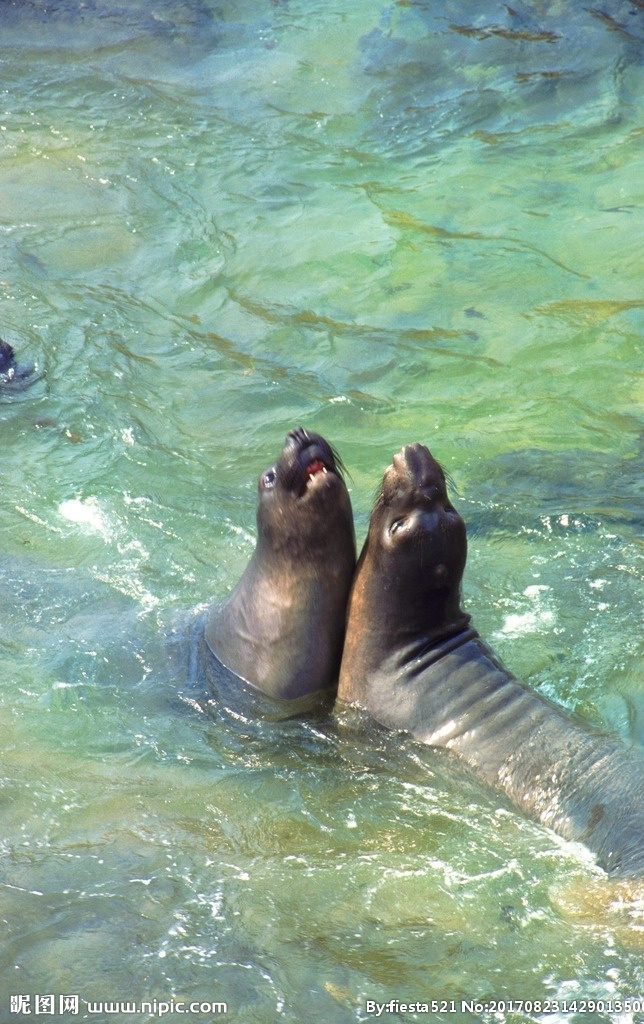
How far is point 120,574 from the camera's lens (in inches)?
256

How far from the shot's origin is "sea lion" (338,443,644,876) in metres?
4.76

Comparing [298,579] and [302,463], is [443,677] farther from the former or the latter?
[302,463]

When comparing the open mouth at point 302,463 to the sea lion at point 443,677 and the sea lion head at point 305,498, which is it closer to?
the sea lion head at point 305,498

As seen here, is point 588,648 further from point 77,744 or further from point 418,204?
point 418,204

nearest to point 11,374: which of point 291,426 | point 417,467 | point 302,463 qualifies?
point 291,426

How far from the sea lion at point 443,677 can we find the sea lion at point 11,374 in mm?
3611

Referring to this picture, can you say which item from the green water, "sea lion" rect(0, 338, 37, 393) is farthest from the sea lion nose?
"sea lion" rect(0, 338, 37, 393)

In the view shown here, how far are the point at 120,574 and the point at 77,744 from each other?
59.8 inches

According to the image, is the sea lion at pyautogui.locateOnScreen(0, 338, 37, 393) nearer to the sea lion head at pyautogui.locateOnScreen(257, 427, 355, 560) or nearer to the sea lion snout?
the sea lion head at pyautogui.locateOnScreen(257, 427, 355, 560)

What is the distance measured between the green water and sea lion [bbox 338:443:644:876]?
149 mm

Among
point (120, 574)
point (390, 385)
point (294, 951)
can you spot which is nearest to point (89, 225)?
point (390, 385)

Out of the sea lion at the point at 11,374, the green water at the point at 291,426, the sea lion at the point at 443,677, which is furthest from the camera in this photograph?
the sea lion at the point at 11,374

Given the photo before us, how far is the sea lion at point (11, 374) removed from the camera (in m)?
8.03

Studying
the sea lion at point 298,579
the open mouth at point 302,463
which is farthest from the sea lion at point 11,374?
the open mouth at point 302,463
